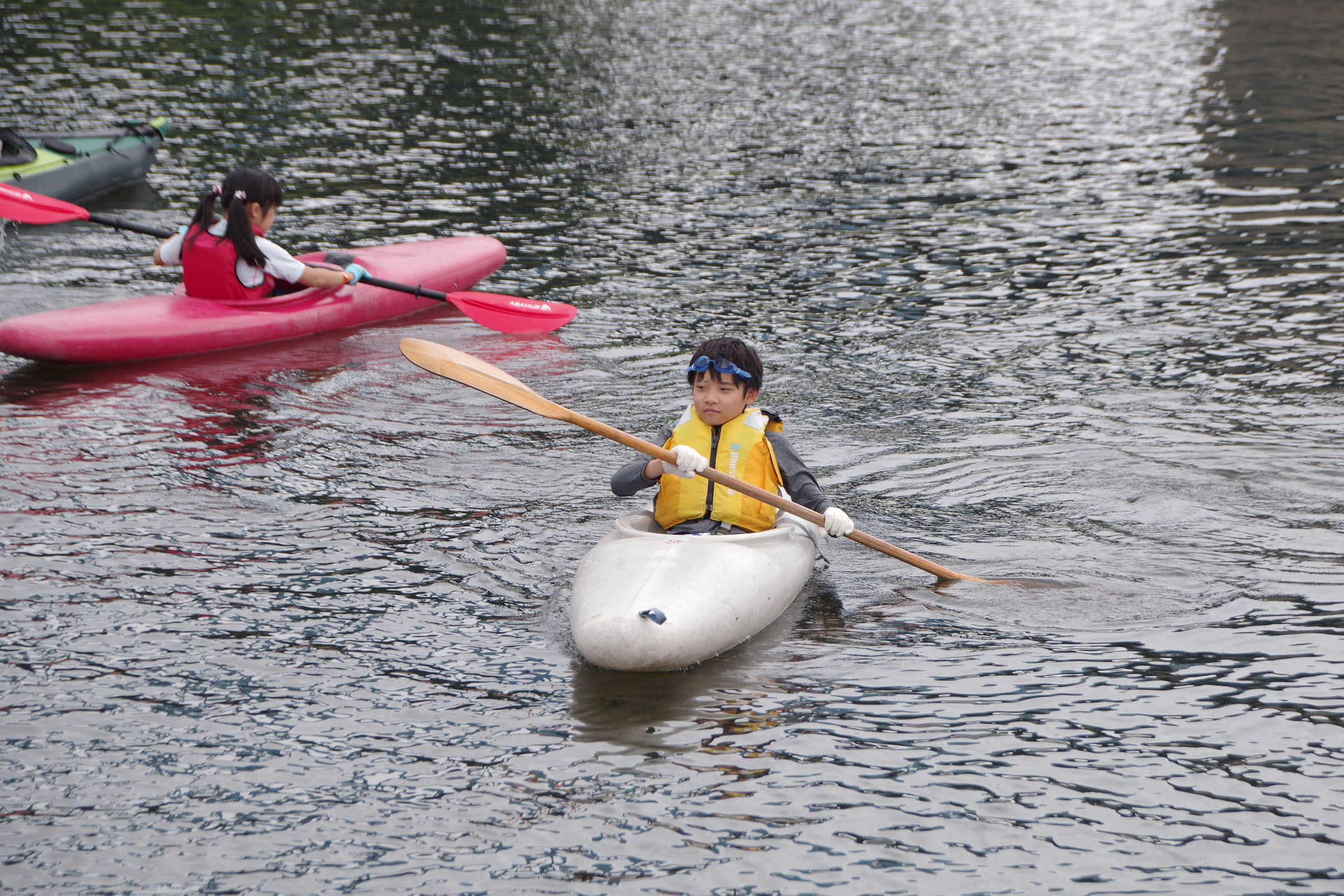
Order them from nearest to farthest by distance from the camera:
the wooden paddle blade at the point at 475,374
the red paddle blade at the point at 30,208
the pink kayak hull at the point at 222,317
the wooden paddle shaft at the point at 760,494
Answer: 1. the wooden paddle shaft at the point at 760,494
2. the wooden paddle blade at the point at 475,374
3. the pink kayak hull at the point at 222,317
4. the red paddle blade at the point at 30,208

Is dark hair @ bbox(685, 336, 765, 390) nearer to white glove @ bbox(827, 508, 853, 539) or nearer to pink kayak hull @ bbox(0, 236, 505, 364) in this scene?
white glove @ bbox(827, 508, 853, 539)

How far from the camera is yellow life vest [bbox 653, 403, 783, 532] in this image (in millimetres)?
5605

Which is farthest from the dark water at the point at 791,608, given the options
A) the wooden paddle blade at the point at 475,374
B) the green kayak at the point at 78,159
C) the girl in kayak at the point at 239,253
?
the wooden paddle blade at the point at 475,374

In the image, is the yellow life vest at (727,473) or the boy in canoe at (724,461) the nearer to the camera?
the boy in canoe at (724,461)

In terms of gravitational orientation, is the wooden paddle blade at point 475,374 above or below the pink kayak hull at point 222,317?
above

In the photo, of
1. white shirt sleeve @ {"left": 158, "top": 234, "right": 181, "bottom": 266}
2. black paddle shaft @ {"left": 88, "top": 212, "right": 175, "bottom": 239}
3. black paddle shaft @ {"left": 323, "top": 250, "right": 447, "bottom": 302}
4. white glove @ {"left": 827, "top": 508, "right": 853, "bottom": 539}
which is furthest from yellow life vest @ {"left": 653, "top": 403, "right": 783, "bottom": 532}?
black paddle shaft @ {"left": 88, "top": 212, "right": 175, "bottom": 239}

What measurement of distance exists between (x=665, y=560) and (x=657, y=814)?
4.17 ft

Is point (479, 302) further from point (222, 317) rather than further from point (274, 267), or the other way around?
point (222, 317)

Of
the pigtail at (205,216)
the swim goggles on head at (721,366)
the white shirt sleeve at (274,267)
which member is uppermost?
the pigtail at (205,216)

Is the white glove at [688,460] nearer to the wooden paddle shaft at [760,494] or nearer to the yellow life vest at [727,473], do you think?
the wooden paddle shaft at [760,494]

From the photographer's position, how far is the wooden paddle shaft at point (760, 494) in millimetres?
5324

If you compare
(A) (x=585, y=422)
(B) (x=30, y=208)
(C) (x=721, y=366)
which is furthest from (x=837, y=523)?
(B) (x=30, y=208)

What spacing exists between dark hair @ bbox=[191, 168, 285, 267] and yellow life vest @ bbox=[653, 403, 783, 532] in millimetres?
4279

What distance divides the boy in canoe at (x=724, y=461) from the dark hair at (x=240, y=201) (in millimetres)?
4245
